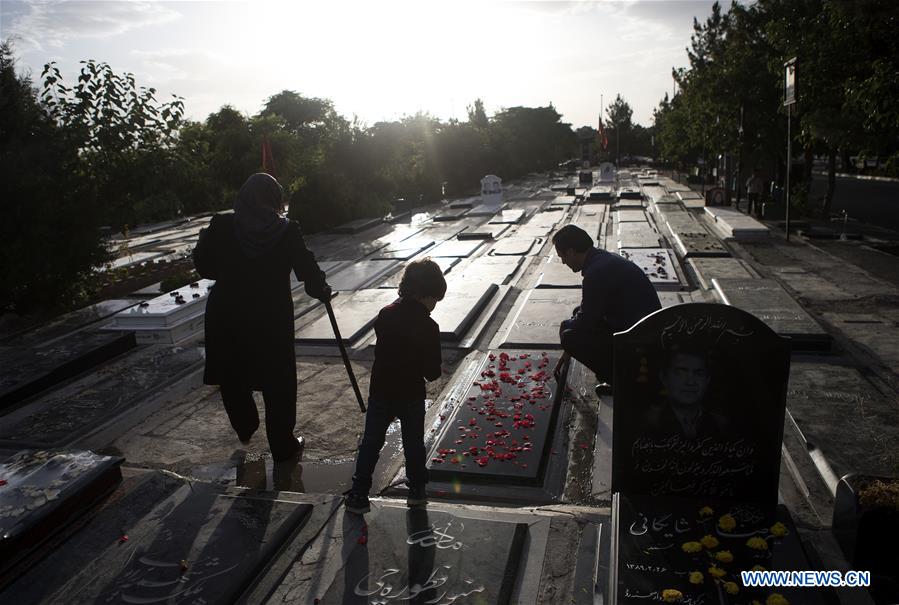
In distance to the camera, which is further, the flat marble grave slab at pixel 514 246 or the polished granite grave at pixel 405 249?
the polished granite grave at pixel 405 249

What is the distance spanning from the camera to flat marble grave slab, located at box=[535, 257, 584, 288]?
10.3 m

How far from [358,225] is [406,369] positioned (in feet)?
53.9

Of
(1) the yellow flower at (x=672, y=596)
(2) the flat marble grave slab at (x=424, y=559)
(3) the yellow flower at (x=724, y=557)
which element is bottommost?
(2) the flat marble grave slab at (x=424, y=559)

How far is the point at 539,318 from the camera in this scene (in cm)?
834

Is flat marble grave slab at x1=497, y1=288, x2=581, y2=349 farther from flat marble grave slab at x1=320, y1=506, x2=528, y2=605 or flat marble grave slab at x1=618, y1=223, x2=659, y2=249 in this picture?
flat marble grave slab at x1=618, y1=223, x2=659, y2=249

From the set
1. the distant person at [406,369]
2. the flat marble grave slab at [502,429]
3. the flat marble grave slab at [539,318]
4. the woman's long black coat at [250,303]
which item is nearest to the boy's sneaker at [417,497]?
the distant person at [406,369]

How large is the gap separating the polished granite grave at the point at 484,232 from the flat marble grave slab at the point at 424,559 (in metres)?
13.3

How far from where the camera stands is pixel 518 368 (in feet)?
21.2

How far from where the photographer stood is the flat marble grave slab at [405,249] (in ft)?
46.7

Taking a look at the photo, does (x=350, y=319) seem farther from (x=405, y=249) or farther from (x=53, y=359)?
(x=405, y=249)

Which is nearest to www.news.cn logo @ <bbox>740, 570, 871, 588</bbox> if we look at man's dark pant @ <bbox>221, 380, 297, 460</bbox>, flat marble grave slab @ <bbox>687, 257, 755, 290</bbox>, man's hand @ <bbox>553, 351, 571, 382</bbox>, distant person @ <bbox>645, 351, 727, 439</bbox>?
distant person @ <bbox>645, 351, 727, 439</bbox>

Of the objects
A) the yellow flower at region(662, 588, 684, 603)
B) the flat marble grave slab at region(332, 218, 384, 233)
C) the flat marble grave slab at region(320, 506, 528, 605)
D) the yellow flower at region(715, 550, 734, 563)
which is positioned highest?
the flat marble grave slab at region(332, 218, 384, 233)

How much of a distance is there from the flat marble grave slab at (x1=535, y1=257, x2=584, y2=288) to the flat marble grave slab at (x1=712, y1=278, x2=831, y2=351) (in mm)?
2178

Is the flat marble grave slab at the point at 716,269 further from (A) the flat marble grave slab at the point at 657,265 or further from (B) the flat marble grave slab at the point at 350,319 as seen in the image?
(B) the flat marble grave slab at the point at 350,319
